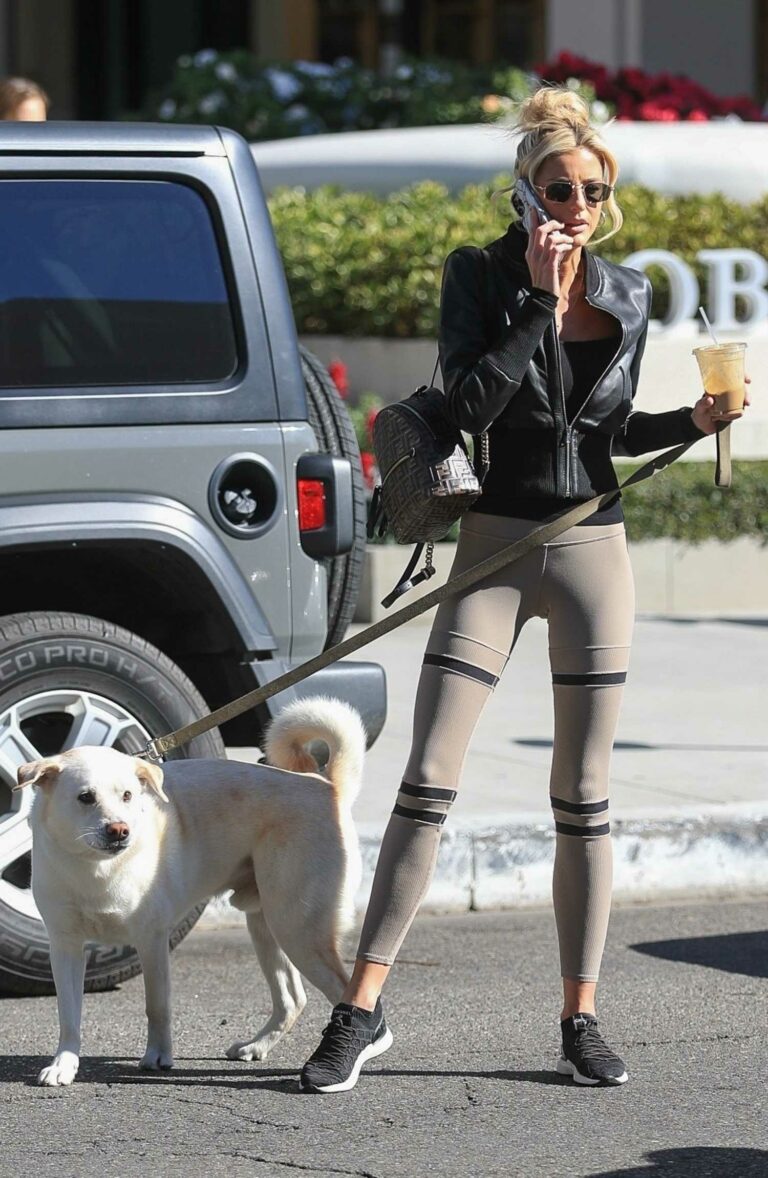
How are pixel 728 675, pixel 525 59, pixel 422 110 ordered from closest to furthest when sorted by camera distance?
pixel 728 675, pixel 422 110, pixel 525 59

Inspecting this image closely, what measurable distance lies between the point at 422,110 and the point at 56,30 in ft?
24.3

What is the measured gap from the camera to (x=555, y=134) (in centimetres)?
407

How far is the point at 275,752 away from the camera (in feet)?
14.9

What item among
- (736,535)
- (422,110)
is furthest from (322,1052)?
(422,110)

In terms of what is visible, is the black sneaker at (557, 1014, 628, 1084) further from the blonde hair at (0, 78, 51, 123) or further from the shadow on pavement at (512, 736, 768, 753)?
the blonde hair at (0, 78, 51, 123)

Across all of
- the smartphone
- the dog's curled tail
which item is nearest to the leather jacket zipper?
the smartphone

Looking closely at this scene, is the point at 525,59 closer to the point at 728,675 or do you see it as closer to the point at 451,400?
the point at 728,675

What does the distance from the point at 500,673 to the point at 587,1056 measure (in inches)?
33.9

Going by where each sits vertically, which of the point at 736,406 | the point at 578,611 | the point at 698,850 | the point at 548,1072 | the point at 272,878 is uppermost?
the point at 736,406

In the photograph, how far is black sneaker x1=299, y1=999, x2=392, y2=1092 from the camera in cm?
416

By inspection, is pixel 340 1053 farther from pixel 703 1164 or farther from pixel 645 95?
pixel 645 95

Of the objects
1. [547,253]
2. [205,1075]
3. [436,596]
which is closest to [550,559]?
[436,596]

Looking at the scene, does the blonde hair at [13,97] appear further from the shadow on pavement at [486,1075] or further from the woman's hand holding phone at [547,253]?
the shadow on pavement at [486,1075]

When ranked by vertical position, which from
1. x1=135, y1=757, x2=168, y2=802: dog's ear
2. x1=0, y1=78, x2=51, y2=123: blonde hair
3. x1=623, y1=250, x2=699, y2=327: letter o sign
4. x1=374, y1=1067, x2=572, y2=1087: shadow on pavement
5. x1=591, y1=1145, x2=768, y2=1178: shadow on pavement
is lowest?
x1=623, y1=250, x2=699, y2=327: letter o sign
